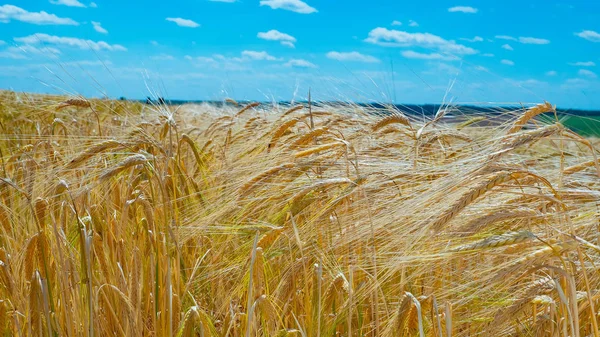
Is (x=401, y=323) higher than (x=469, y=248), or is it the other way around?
(x=469, y=248)

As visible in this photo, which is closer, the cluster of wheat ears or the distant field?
the cluster of wheat ears

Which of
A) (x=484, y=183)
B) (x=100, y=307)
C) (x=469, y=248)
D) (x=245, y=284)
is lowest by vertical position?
(x=100, y=307)

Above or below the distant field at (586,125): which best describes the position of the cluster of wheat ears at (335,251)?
below

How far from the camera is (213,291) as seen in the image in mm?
1950

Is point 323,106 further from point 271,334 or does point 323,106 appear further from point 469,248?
point 469,248

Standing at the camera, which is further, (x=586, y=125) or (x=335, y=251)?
(x=586, y=125)

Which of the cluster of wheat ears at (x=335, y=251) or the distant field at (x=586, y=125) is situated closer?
the cluster of wheat ears at (x=335, y=251)

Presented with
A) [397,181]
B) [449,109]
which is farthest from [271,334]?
[449,109]

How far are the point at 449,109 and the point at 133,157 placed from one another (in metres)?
1.61

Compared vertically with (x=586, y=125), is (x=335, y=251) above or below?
below

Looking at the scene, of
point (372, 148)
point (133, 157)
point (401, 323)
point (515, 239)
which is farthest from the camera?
point (372, 148)

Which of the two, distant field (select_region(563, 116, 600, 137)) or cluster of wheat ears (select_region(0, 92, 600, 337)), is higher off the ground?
distant field (select_region(563, 116, 600, 137))

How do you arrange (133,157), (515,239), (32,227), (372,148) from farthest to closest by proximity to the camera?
(372,148) → (32,227) → (133,157) → (515,239)

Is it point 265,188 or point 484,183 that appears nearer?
point 484,183
